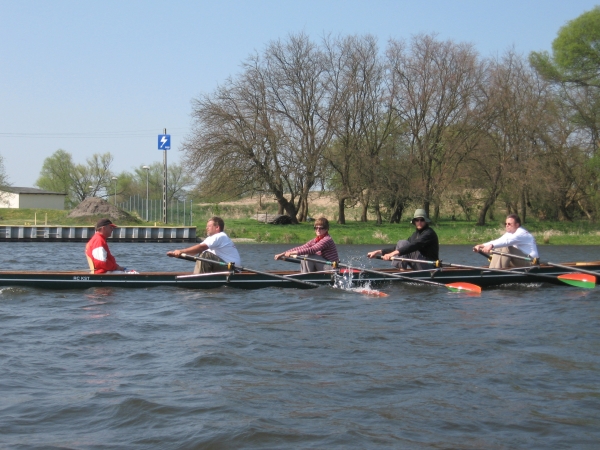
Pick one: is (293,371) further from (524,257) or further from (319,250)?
(524,257)

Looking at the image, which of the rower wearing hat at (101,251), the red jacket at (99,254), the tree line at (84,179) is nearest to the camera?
the rower wearing hat at (101,251)

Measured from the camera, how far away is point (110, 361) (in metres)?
8.26

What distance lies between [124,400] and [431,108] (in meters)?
36.8

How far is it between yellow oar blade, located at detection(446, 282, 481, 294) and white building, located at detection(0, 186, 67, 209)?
179 feet

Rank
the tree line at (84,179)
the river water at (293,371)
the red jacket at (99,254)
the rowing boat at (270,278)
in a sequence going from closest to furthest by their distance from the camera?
the river water at (293,371), the red jacket at (99,254), the rowing boat at (270,278), the tree line at (84,179)

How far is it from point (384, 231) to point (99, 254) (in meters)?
27.8

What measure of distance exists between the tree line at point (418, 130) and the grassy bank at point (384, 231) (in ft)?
5.12

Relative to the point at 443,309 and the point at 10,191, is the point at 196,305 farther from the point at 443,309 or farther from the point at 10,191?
the point at 10,191

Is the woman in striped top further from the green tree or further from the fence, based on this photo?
the green tree

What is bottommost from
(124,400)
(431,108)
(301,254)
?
(124,400)

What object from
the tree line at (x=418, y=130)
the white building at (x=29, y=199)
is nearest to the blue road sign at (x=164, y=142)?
the tree line at (x=418, y=130)

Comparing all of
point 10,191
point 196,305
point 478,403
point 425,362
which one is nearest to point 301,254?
point 196,305

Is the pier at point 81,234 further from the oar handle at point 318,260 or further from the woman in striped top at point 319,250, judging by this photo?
the oar handle at point 318,260

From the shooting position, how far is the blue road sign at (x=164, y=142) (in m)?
40.9
